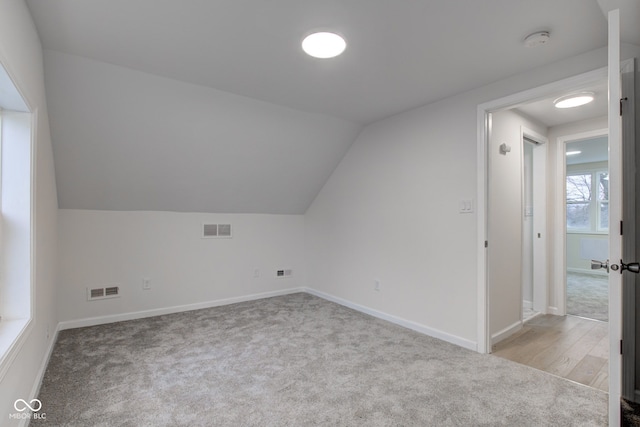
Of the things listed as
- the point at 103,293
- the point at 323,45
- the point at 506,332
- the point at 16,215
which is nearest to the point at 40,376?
the point at 16,215

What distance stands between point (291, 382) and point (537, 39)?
2.80m

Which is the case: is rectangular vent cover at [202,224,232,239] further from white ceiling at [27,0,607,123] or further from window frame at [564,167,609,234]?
window frame at [564,167,609,234]

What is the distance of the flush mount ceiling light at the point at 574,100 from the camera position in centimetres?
Answer: 295

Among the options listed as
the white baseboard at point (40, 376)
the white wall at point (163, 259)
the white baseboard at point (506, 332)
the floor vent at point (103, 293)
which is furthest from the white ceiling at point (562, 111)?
the floor vent at point (103, 293)

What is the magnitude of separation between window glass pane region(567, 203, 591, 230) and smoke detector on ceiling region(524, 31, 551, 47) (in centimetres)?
660

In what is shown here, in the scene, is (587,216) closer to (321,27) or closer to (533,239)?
(533,239)

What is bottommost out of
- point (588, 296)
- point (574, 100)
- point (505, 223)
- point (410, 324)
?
point (588, 296)

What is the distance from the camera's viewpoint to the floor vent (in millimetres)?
3361

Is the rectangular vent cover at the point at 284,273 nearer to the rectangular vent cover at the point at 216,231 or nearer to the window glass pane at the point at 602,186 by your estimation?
the rectangular vent cover at the point at 216,231

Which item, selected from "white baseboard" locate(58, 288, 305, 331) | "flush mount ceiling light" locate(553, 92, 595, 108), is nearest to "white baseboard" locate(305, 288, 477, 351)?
"white baseboard" locate(58, 288, 305, 331)

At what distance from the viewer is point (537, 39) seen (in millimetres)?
2010

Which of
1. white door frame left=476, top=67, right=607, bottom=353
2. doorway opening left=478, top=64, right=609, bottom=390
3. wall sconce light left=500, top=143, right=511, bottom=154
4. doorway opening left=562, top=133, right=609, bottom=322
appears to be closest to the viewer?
doorway opening left=478, top=64, right=609, bottom=390

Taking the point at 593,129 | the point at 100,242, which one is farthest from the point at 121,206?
the point at 593,129

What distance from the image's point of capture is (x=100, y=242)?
343cm
